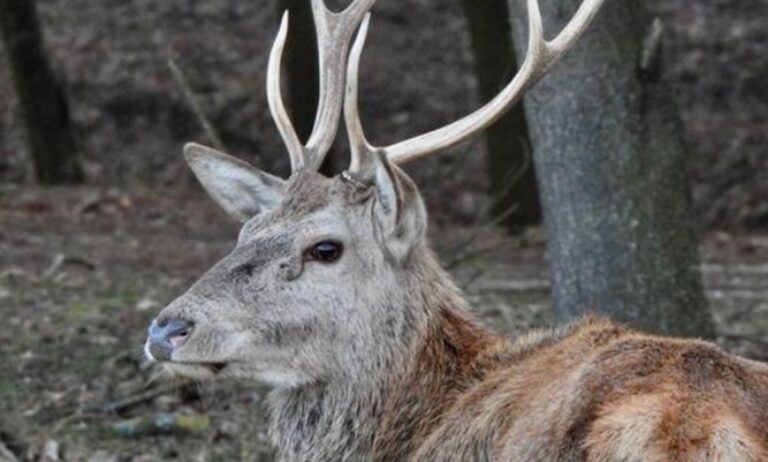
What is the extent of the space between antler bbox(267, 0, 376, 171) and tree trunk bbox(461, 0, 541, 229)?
576 cm

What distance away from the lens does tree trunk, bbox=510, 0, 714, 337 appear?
26.4ft

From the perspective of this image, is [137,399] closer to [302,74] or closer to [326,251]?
[326,251]

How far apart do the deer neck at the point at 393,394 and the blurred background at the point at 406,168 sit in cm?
161

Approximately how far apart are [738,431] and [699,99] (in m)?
14.6

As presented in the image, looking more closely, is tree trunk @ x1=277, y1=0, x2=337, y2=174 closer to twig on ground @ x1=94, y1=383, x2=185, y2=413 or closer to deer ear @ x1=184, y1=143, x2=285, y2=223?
twig on ground @ x1=94, y1=383, x2=185, y2=413

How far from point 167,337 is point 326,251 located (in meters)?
0.65

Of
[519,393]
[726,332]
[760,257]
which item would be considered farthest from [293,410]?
[760,257]

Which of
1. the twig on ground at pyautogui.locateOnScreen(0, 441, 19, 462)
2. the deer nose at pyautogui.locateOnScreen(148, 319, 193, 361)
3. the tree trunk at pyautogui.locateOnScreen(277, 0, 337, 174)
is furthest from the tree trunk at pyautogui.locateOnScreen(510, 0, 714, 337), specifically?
the tree trunk at pyautogui.locateOnScreen(277, 0, 337, 174)

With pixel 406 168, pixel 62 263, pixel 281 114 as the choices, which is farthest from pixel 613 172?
pixel 406 168

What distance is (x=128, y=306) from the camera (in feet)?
36.0

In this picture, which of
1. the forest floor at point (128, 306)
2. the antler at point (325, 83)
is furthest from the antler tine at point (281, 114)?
the forest floor at point (128, 306)

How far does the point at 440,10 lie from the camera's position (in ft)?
72.0

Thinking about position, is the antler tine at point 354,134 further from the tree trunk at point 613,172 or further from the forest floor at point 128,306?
the forest floor at point 128,306

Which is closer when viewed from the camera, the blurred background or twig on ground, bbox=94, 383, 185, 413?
the blurred background
